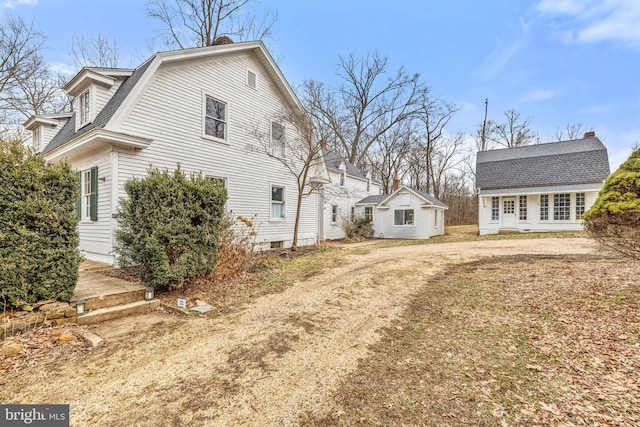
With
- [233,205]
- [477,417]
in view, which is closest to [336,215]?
[233,205]

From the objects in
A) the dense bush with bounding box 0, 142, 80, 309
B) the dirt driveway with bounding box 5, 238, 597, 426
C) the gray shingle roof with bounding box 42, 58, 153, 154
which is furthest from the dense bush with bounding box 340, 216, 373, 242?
the dense bush with bounding box 0, 142, 80, 309

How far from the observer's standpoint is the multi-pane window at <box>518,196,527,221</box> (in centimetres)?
1758

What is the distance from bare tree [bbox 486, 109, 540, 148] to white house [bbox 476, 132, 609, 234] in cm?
1290

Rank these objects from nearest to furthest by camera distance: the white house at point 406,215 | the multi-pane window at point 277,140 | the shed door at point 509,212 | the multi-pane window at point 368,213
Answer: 1. the multi-pane window at point 277,140
2. the shed door at point 509,212
3. the white house at point 406,215
4. the multi-pane window at point 368,213

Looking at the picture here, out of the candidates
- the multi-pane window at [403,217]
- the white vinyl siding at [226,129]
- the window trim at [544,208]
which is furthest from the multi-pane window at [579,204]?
the white vinyl siding at [226,129]

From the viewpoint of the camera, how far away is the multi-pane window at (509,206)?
58.9ft

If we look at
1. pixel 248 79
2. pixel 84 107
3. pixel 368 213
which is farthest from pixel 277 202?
pixel 368 213

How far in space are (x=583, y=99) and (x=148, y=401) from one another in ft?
89.7

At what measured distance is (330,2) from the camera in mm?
12820

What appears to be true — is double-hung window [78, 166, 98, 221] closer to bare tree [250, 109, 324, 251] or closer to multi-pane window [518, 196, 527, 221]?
bare tree [250, 109, 324, 251]

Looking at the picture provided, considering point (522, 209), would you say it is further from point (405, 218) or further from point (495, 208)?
point (405, 218)

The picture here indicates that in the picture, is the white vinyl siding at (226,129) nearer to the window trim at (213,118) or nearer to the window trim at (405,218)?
the window trim at (213,118)

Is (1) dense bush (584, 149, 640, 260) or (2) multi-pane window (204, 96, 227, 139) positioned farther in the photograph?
(2) multi-pane window (204, 96, 227, 139)

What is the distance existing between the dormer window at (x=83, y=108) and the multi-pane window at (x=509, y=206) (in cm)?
2207
